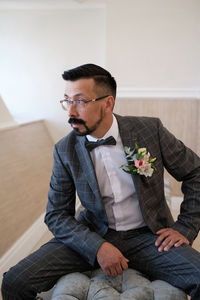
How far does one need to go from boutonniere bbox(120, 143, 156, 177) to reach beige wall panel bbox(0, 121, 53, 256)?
140cm

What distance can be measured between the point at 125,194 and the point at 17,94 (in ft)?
9.67

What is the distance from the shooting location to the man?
1.40m

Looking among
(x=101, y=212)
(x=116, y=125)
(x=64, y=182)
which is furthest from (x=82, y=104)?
(x=101, y=212)

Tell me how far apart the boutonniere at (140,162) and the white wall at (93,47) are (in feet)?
6.82

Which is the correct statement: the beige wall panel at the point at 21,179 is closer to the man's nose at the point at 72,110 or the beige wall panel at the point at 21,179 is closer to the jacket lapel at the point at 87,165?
the jacket lapel at the point at 87,165

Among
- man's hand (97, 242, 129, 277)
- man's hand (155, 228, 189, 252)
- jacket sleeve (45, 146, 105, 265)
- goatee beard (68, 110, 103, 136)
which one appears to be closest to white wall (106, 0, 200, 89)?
goatee beard (68, 110, 103, 136)

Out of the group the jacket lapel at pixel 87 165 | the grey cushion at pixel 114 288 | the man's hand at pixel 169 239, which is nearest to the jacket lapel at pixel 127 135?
the jacket lapel at pixel 87 165

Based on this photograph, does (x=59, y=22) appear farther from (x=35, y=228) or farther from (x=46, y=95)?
(x=35, y=228)

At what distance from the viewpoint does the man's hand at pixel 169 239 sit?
4.74 ft

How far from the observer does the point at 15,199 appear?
8.86 feet

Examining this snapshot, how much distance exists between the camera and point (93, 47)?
12.2ft

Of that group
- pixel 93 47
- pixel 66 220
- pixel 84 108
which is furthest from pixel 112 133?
pixel 93 47

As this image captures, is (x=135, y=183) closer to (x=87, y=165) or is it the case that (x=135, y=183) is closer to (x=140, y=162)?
(x=140, y=162)

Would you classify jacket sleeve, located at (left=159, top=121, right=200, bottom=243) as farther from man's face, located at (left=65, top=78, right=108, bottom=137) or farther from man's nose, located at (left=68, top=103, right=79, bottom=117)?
man's nose, located at (left=68, top=103, right=79, bottom=117)
